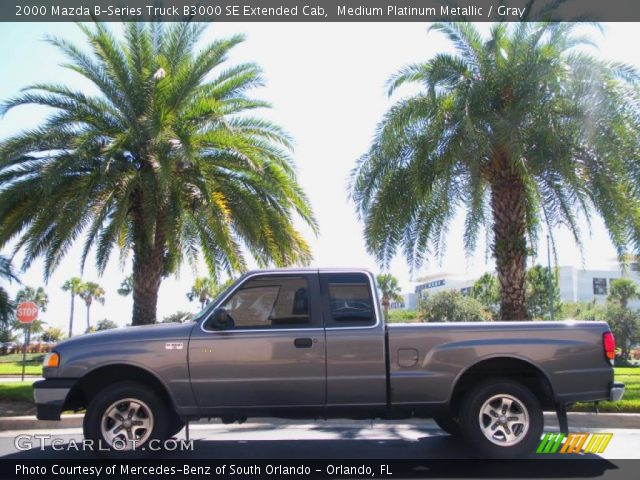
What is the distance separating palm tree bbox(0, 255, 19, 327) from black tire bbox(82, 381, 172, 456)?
34.2 ft

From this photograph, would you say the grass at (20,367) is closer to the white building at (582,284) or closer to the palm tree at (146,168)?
the palm tree at (146,168)

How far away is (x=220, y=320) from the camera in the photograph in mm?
6684

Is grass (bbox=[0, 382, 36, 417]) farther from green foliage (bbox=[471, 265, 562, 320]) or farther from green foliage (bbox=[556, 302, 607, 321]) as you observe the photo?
green foliage (bbox=[556, 302, 607, 321])

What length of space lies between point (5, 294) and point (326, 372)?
12300 mm

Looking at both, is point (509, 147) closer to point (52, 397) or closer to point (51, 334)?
point (52, 397)

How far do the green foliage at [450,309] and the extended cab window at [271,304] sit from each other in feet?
133

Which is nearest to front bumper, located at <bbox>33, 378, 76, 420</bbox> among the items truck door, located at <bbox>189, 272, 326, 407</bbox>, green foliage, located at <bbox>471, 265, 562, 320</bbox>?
truck door, located at <bbox>189, 272, 326, 407</bbox>

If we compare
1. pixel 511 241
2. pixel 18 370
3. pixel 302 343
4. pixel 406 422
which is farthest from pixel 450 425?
pixel 18 370

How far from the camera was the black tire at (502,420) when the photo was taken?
6.61 metres

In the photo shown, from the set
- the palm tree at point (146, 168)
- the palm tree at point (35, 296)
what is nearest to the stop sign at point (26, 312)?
the palm tree at point (146, 168)

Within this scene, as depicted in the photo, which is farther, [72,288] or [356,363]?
[72,288]

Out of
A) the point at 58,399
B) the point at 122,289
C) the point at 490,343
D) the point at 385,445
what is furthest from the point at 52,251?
the point at 122,289

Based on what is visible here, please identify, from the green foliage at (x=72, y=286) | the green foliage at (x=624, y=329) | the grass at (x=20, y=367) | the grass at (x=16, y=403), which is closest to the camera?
the grass at (x=16, y=403)

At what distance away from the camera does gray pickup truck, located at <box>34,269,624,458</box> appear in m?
6.60
